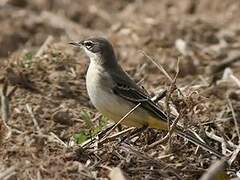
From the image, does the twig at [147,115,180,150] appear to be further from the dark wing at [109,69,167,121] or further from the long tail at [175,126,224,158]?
the dark wing at [109,69,167,121]

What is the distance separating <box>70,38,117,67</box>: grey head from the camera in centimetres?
882

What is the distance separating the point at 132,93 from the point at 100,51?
2.25ft

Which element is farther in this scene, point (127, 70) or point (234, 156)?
point (127, 70)

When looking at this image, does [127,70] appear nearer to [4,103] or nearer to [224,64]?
[224,64]

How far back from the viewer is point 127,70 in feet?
36.6

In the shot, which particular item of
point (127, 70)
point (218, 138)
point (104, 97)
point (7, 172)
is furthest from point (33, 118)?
point (7, 172)

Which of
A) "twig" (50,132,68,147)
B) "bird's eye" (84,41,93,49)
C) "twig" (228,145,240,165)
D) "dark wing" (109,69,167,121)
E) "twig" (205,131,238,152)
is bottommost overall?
"twig" (50,132,68,147)

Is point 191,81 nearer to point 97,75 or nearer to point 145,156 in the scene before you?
point 97,75

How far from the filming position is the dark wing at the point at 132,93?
326 inches

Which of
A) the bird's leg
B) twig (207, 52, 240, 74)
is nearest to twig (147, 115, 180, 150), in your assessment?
the bird's leg

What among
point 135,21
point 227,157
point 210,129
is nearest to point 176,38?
point 135,21

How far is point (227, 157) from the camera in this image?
25.9 feet

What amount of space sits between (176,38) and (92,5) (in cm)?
210

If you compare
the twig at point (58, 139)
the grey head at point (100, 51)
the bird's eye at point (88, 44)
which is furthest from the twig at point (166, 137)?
the bird's eye at point (88, 44)
